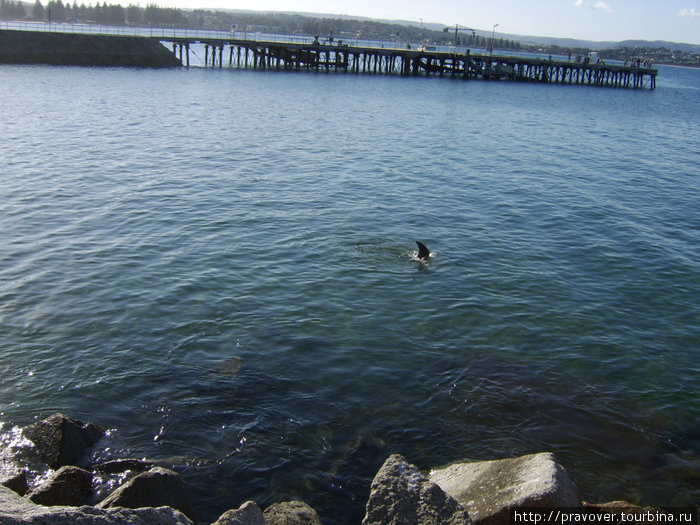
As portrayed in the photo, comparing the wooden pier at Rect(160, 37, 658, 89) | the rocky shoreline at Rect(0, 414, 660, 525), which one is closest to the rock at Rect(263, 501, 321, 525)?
the rocky shoreline at Rect(0, 414, 660, 525)

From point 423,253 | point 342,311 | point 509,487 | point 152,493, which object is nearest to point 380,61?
point 423,253

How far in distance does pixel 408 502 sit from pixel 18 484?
18.8 ft

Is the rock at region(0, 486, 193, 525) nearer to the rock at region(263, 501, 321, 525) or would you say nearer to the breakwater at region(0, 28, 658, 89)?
the rock at region(263, 501, 321, 525)

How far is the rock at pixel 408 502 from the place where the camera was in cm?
756

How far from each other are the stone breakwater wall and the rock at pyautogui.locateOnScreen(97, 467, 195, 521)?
281 feet

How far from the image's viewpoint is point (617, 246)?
22.4m

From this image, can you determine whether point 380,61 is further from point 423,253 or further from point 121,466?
point 121,466

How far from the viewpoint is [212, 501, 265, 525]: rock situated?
24.4ft

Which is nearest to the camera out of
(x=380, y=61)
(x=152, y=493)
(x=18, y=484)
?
(x=152, y=493)

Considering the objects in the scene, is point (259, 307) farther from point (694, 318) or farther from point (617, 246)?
point (617, 246)

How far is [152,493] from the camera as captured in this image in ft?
27.0

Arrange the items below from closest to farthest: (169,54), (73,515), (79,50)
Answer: (73,515)
(79,50)
(169,54)

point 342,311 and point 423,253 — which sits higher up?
point 423,253

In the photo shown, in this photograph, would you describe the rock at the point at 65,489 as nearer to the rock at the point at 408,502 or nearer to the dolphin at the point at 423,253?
the rock at the point at 408,502
